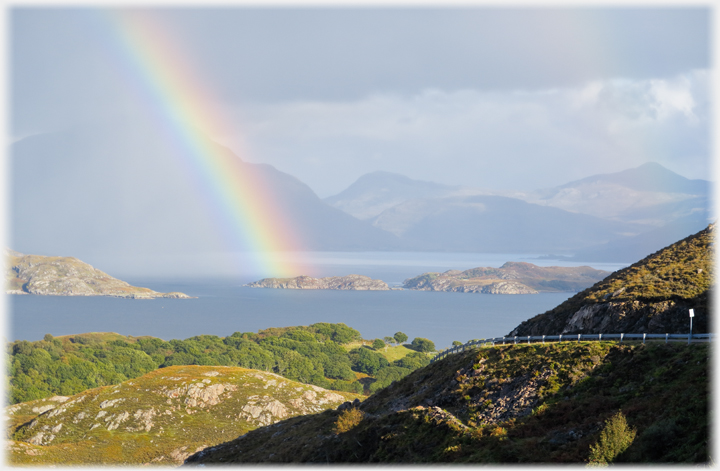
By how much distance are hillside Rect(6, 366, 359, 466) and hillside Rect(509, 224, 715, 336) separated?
5279cm

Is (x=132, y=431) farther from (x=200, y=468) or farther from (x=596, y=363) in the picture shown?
(x=596, y=363)

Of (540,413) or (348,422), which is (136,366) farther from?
(540,413)

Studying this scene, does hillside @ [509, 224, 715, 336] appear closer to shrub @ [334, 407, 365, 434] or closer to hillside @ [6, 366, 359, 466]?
Answer: shrub @ [334, 407, 365, 434]

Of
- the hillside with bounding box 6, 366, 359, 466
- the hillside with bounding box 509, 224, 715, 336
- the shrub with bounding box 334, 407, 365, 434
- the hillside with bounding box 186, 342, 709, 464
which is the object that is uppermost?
the hillside with bounding box 509, 224, 715, 336

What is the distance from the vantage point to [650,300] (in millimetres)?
47906

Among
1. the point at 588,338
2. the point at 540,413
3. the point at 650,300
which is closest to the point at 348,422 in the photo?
the point at 540,413

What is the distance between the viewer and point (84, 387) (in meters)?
147

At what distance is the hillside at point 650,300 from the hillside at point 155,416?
52.8 m

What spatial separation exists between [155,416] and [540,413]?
2853 inches

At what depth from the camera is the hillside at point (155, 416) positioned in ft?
253

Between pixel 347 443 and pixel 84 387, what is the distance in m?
133

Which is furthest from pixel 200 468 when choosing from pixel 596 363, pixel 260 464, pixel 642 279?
pixel 642 279

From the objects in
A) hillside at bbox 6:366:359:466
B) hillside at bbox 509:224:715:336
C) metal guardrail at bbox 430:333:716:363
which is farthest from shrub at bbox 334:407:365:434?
hillside at bbox 6:366:359:466

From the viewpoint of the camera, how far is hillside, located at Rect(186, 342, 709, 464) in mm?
26781
